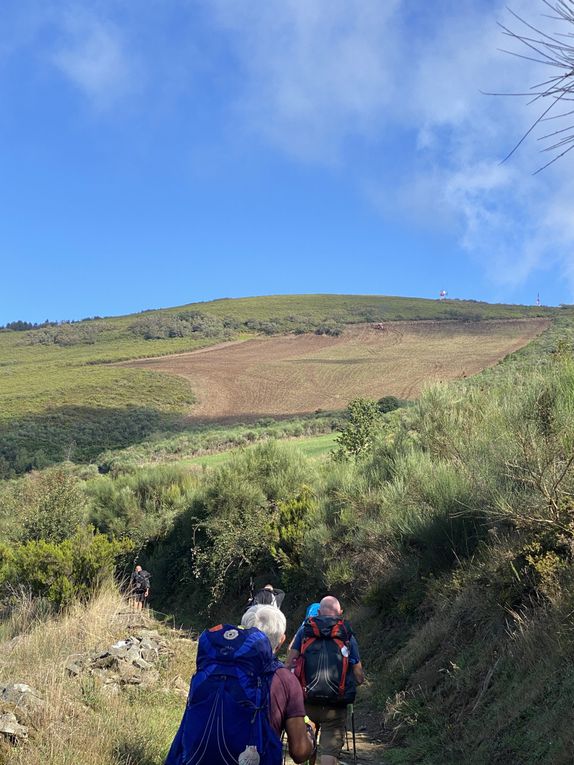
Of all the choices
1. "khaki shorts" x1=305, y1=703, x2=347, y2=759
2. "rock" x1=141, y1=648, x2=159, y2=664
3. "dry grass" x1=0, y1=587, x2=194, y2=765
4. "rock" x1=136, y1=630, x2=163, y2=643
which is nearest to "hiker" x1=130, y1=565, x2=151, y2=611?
"rock" x1=136, y1=630, x2=163, y2=643

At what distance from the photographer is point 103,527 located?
2298 cm

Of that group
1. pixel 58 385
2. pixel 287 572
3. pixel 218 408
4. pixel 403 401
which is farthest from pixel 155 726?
pixel 58 385

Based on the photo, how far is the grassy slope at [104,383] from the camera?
4925 cm

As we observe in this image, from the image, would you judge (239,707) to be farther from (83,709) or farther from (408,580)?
(408,580)

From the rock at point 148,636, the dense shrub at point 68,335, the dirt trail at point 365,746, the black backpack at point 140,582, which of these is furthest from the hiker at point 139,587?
the dense shrub at point 68,335

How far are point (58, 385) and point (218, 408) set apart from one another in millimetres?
21312

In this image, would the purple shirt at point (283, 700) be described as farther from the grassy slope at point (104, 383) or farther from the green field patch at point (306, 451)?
the grassy slope at point (104, 383)

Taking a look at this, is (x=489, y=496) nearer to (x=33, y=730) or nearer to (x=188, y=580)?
(x=33, y=730)

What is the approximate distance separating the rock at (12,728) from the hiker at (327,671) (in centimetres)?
225

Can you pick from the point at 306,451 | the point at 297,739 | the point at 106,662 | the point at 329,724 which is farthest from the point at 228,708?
the point at 306,451

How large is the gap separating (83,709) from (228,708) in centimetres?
346

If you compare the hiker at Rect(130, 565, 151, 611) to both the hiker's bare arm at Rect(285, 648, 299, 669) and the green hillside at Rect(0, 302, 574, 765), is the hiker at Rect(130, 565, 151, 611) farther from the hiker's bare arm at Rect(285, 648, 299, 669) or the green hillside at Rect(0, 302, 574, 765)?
the hiker's bare arm at Rect(285, 648, 299, 669)

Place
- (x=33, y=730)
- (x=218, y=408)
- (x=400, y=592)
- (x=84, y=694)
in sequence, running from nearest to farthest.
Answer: (x=33, y=730) → (x=84, y=694) → (x=400, y=592) → (x=218, y=408)

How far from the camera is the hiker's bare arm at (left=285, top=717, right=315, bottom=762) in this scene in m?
3.08
